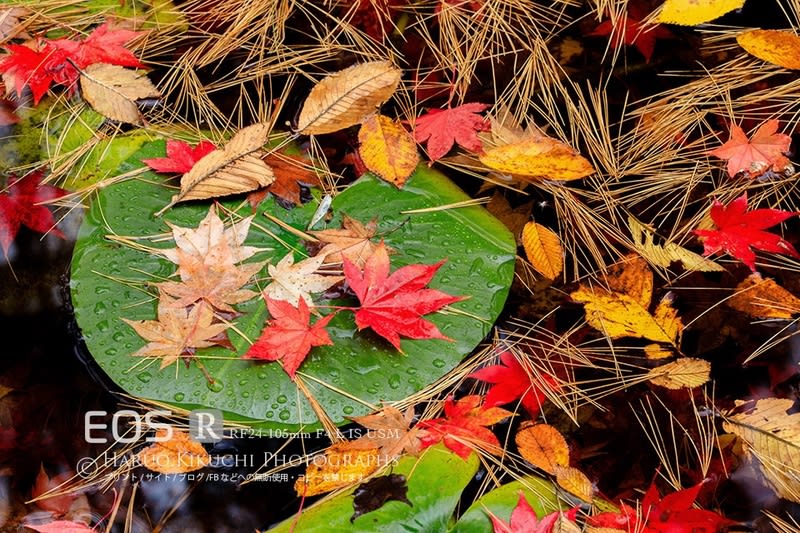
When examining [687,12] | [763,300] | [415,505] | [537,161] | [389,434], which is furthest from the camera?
[687,12]

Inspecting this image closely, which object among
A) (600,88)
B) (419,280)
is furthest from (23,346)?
(600,88)

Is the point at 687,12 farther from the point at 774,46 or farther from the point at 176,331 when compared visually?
the point at 176,331

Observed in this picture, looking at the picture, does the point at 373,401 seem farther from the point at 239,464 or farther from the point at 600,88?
the point at 600,88

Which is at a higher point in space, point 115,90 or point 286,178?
point 115,90

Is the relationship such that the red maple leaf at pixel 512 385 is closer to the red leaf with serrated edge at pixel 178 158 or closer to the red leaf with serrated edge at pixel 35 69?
the red leaf with serrated edge at pixel 178 158

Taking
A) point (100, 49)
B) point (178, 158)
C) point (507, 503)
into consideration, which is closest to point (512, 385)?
point (507, 503)

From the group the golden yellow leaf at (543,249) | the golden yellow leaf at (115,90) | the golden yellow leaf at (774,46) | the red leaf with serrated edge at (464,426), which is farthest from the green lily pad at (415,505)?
the golden yellow leaf at (774,46)

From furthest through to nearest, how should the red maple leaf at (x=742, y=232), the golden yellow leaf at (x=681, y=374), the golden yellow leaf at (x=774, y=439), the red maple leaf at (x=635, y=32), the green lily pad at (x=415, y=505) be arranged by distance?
the red maple leaf at (x=635, y=32) → the red maple leaf at (x=742, y=232) → the golden yellow leaf at (x=681, y=374) → the golden yellow leaf at (x=774, y=439) → the green lily pad at (x=415, y=505)
